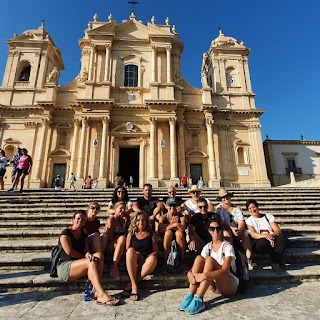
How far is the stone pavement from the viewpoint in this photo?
3.00 metres

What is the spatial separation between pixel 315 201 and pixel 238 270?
296 inches

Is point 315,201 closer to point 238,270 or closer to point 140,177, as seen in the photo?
point 238,270

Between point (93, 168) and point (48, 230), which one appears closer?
point (48, 230)

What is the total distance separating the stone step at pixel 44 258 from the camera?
4566 millimetres

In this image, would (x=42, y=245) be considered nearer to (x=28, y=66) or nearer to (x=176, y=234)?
(x=176, y=234)

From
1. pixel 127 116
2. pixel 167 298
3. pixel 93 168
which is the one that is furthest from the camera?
pixel 127 116

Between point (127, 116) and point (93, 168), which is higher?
point (127, 116)

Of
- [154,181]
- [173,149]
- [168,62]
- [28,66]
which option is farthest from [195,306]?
[28,66]

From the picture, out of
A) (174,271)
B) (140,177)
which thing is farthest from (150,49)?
(174,271)

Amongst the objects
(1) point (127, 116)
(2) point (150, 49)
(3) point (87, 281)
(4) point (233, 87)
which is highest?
(2) point (150, 49)

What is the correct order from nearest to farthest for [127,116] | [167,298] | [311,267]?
[167,298]
[311,267]
[127,116]

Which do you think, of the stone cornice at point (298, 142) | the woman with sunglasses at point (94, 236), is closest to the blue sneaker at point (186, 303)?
the woman with sunglasses at point (94, 236)

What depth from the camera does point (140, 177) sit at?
62.2ft

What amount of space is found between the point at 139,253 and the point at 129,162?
16.8 m
